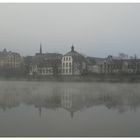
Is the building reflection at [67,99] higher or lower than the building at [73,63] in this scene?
lower

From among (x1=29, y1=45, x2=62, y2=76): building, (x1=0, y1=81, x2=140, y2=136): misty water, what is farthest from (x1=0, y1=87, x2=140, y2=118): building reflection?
(x1=29, y1=45, x2=62, y2=76): building

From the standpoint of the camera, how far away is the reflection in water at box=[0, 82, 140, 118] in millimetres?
2773

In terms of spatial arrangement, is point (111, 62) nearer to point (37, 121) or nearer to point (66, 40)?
point (66, 40)

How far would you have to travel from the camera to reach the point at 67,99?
2.80 metres

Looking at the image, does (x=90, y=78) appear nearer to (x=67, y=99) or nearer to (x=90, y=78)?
(x=90, y=78)

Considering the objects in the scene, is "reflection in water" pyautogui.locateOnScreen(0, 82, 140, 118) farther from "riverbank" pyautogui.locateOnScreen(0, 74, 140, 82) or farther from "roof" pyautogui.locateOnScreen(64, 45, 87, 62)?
"roof" pyautogui.locateOnScreen(64, 45, 87, 62)

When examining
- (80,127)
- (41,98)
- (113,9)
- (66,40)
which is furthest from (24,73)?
(113,9)

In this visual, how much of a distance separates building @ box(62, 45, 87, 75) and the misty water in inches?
3.6

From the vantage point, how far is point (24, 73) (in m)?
2.85

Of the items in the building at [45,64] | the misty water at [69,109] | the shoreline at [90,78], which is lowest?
the misty water at [69,109]

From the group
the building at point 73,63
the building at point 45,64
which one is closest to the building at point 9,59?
the building at point 45,64

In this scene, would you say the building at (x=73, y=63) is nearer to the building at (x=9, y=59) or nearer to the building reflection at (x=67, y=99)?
the building reflection at (x=67, y=99)

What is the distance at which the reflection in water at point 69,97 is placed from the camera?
109 inches

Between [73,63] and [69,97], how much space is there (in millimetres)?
254
